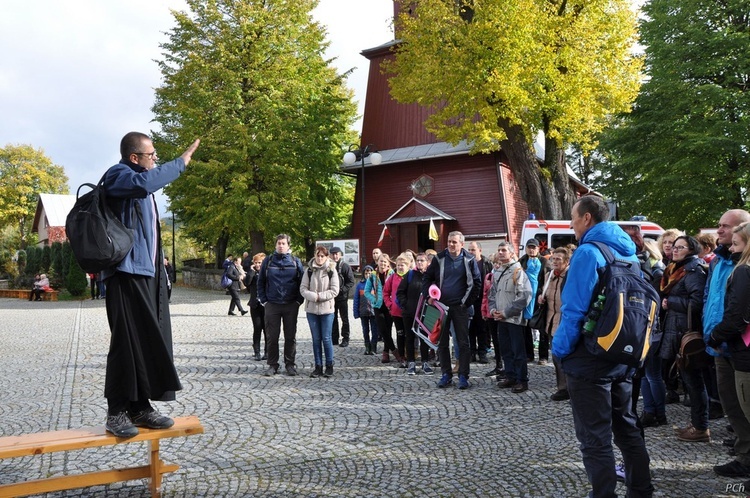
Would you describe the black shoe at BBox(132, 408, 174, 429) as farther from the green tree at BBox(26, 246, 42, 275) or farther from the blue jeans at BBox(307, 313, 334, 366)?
the green tree at BBox(26, 246, 42, 275)

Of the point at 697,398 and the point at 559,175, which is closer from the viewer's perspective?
the point at 697,398

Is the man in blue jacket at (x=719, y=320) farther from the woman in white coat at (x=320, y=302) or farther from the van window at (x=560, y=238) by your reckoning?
the van window at (x=560, y=238)

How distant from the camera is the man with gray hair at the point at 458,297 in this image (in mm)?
8000

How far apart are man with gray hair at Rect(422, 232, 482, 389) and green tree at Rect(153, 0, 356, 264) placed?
743 inches

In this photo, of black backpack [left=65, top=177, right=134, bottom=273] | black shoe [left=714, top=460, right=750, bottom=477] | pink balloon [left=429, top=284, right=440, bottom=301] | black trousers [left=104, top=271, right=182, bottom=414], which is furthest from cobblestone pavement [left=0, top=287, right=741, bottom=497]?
black backpack [left=65, top=177, right=134, bottom=273]

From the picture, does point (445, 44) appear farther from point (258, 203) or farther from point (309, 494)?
point (309, 494)

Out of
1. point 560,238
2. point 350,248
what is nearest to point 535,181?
point 560,238

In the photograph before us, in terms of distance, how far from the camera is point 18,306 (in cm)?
2484

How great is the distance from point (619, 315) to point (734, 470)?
198 cm

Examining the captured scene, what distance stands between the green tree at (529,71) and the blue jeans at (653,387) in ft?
41.0

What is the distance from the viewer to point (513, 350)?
7906mm

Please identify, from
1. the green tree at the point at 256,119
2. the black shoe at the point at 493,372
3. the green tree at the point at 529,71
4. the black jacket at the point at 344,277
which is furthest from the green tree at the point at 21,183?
the black shoe at the point at 493,372

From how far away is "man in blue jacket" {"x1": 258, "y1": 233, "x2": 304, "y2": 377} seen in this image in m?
9.03

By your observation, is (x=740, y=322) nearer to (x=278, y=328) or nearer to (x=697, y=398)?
(x=697, y=398)
